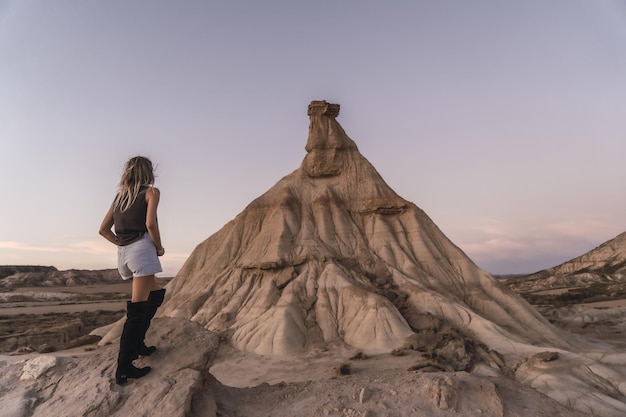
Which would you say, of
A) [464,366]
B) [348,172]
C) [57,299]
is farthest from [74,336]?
[57,299]

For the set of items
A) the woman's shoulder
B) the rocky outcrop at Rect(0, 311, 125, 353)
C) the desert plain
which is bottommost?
the rocky outcrop at Rect(0, 311, 125, 353)

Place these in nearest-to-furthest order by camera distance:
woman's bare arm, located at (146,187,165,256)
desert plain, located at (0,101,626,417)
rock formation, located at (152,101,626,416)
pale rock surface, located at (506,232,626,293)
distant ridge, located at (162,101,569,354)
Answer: woman's bare arm, located at (146,187,165,256) < desert plain, located at (0,101,626,417) < rock formation, located at (152,101,626,416) < distant ridge, located at (162,101,569,354) < pale rock surface, located at (506,232,626,293)

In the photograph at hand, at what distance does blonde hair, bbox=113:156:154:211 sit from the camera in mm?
5273

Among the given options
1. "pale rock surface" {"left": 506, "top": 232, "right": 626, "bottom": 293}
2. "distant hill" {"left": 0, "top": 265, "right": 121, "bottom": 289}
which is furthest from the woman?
"distant hill" {"left": 0, "top": 265, "right": 121, "bottom": 289}

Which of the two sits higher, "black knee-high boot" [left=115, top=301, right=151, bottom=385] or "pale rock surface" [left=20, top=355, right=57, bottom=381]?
"black knee-high boot" [left=115, top=301, right=151, bottom=385]

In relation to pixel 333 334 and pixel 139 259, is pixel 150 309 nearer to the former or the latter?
pixel 139 259

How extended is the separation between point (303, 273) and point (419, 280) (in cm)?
707

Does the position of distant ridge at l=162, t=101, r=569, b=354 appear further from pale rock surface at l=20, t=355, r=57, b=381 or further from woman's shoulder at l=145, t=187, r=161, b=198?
woman's shoulder at l=145, t=187, r=161, b=198

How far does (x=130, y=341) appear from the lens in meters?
5.09

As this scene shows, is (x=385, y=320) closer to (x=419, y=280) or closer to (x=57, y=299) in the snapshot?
(x=419, y=280)

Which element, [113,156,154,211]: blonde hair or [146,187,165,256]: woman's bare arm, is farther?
[113,156,154,211]: blonde hair

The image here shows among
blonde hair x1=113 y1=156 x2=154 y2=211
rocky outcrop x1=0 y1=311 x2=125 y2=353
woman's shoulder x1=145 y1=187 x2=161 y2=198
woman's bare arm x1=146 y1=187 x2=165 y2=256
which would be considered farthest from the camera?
rocky outcrop x1=0 y1=311 x2=125 y2=353

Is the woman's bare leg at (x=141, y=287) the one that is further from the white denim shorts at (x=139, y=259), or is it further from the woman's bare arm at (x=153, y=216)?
the woman's bare arm at (x=153, y=216)

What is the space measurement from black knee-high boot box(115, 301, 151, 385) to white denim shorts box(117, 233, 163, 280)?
0.38m
